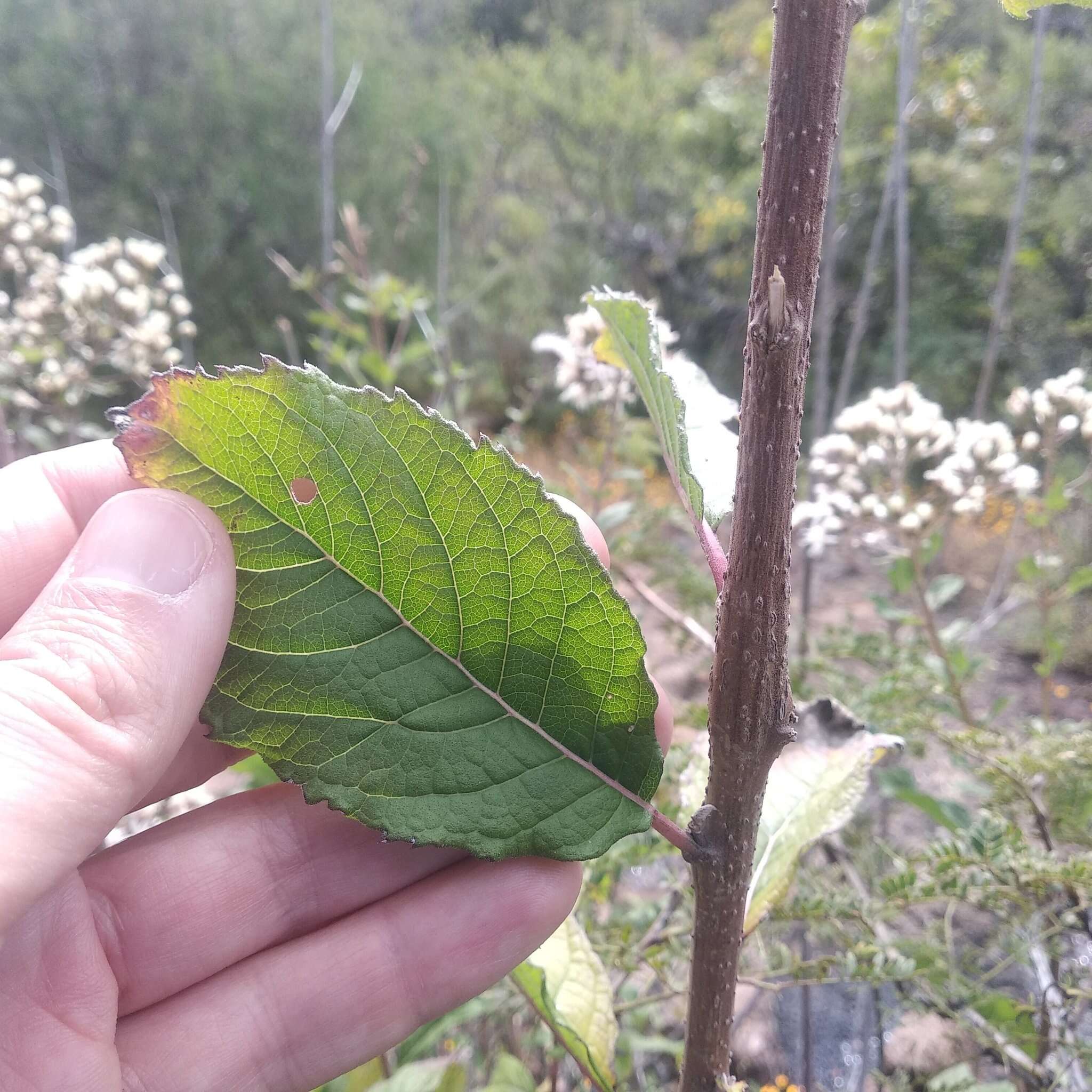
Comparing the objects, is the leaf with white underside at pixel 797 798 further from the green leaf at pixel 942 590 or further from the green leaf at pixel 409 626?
the green leaf at pixel 942 590

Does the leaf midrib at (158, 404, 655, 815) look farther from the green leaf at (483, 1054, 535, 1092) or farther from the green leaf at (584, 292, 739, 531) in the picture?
the green leaf at (483, 1054, 535, 1092)

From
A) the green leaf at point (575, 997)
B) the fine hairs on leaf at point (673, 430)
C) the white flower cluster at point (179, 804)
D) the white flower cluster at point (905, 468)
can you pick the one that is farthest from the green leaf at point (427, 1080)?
the white flower cluster at point (905, 468)

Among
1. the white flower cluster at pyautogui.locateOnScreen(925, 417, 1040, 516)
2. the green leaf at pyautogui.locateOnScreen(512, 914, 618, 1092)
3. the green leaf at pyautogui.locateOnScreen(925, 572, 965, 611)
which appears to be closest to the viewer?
the green leaf at pyautogui.locateOnScreen(512, 914, 618, 1092)

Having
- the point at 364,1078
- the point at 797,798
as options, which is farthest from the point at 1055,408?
the point at 364,1078

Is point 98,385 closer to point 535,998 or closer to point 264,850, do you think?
point 264,850

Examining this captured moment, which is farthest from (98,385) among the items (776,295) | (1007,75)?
(1007,75)

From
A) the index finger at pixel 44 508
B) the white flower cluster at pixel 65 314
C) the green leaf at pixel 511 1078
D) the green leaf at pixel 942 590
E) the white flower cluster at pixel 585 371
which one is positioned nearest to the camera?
the index finger at pixel 44 508

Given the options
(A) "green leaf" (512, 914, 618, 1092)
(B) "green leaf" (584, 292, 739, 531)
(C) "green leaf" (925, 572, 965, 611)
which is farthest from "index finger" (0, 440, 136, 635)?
(C) "green leaf" (925, 572, 965, 611)
